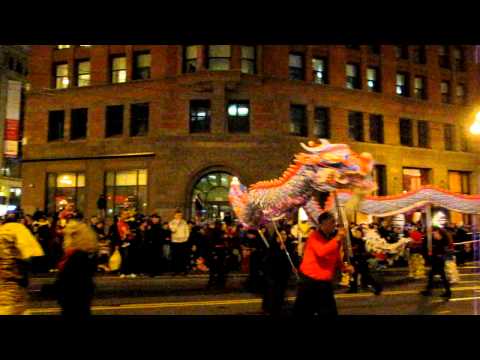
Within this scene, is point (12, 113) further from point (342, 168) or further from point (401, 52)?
point (401, 52)

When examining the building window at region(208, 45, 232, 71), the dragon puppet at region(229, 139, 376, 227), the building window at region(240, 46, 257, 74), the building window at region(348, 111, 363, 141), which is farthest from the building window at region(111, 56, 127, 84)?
the dragon puppet at region(229, 139, 376, 227)

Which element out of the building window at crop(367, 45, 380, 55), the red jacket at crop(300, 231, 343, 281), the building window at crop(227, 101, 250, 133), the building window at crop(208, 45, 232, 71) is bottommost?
the red jacket at crop(300, 231, 343, 281)

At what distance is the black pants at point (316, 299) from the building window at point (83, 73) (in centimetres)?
2744

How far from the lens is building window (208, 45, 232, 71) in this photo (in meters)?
28.6

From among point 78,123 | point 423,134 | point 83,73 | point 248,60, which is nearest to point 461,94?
point 423,134

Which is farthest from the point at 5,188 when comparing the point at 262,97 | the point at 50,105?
the point at 262,97

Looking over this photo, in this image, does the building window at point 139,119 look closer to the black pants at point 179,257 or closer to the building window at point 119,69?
the building window at point 119,69

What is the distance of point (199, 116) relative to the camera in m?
28.8

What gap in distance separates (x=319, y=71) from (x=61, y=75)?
1528 cm

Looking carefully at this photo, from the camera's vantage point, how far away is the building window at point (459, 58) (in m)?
36.9

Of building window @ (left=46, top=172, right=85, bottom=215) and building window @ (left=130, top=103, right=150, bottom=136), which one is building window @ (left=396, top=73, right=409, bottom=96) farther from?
building window @ (left=46, top=172, right=85, bottom=215)

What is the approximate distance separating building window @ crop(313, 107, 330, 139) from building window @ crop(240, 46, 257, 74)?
4.44m
